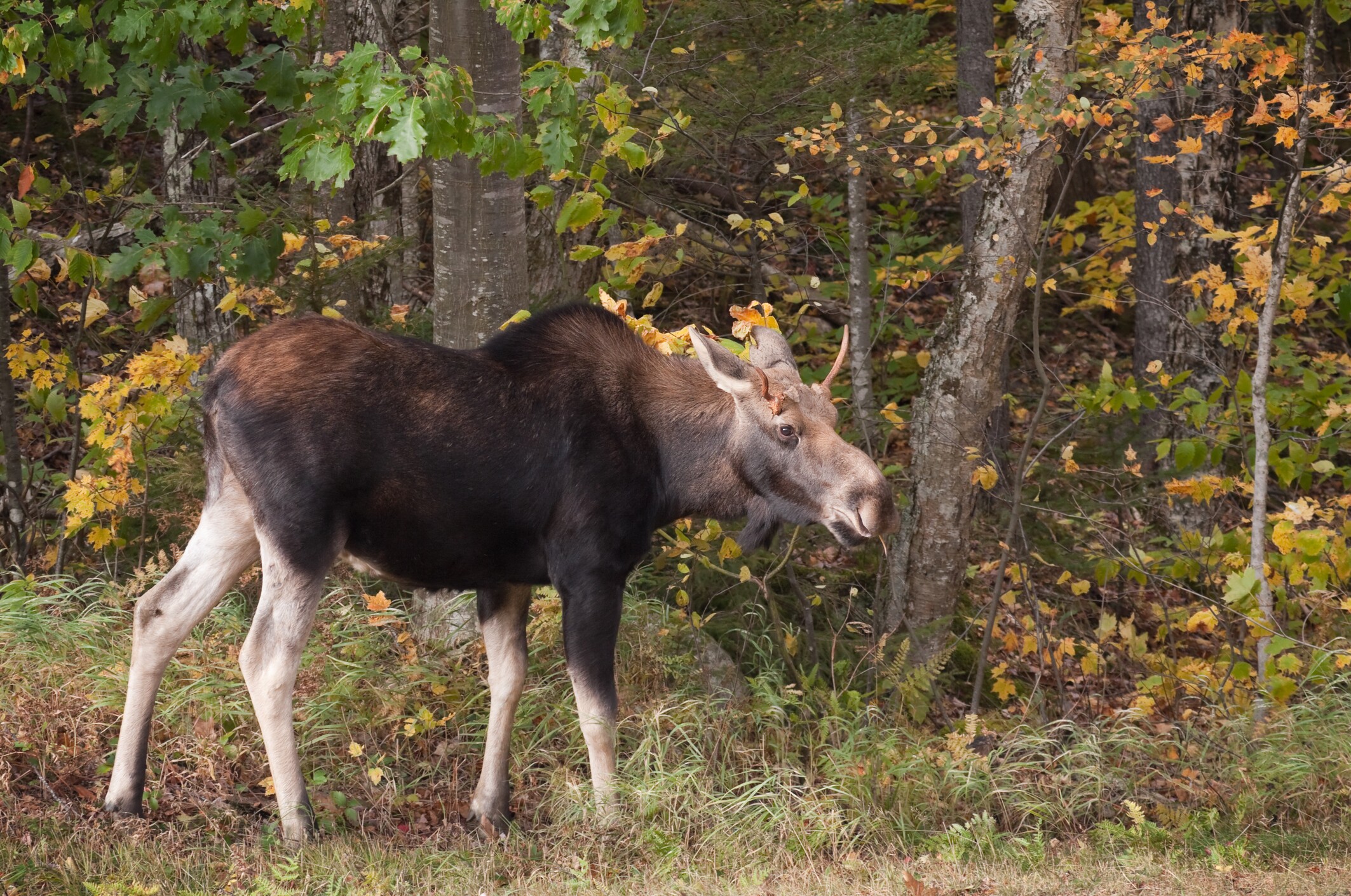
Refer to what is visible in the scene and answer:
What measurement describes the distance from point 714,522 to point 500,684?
5.92 ft

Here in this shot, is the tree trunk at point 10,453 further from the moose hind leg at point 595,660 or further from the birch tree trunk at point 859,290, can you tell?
the birch tree trunk at point 859,290

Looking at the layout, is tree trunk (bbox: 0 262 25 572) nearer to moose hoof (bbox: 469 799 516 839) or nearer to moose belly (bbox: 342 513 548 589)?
moose belly (bbox: 342 513 548 589)

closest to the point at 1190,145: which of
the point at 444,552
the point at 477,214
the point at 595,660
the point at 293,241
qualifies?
the point at 477,214

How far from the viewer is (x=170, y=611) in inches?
245

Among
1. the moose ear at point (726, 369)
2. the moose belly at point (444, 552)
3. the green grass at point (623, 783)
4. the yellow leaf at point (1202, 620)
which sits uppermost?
the moose ear at point (726, 369)

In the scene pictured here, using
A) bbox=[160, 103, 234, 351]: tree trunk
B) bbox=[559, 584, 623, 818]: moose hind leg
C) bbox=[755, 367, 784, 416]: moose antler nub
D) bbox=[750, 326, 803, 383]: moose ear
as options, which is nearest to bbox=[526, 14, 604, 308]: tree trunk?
bbox=[160, 103, 234, 351]: tree trunk

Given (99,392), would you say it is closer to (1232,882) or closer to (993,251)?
(993,251)

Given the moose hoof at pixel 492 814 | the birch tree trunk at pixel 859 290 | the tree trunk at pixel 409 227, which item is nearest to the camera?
the moose hoof at pixel 492 814

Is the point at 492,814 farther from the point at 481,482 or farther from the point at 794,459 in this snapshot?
the point at 794,459

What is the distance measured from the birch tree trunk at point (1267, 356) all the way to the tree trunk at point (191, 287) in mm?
6976

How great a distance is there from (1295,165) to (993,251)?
1828 millimetres

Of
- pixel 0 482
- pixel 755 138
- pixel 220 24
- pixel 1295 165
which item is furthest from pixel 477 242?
pixel 1295 165

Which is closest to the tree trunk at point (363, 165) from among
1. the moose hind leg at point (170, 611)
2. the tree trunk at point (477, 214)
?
the tree trunk at point (477, 214)

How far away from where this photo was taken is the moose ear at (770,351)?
6.57 meters
